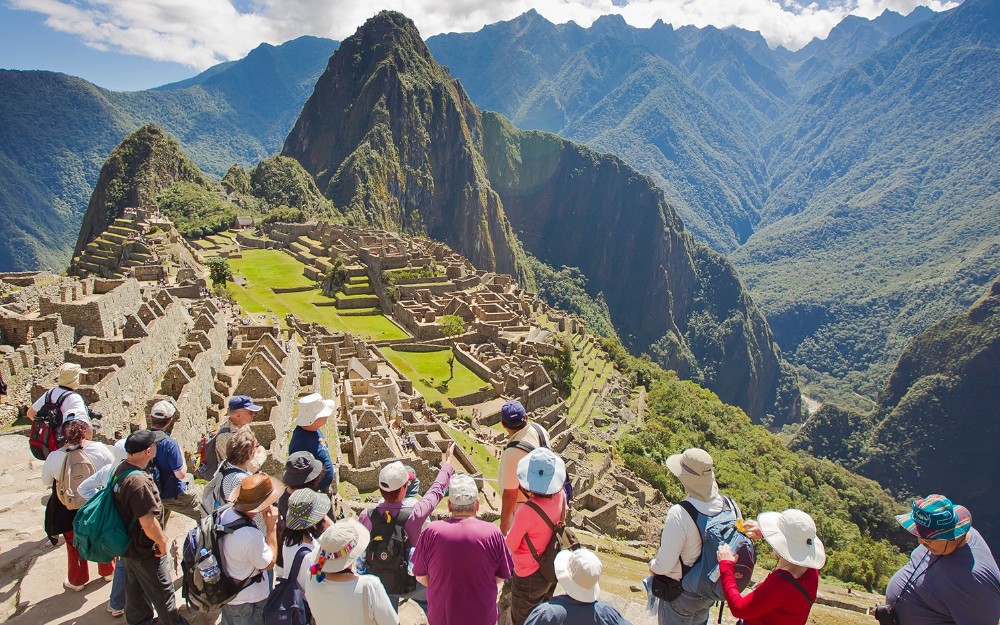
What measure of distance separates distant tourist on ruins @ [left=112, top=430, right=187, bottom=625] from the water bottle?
0.91 meters

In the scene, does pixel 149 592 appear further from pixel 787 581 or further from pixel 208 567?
pixel 787 581

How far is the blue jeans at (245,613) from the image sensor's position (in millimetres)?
5867

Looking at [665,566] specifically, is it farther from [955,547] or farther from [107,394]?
[107,394]

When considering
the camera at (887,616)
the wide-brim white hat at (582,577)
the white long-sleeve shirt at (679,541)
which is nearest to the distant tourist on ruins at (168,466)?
the wide-brim white hat at (582,577)

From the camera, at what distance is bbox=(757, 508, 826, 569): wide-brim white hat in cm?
519

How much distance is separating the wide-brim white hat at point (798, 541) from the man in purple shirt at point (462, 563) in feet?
7.83

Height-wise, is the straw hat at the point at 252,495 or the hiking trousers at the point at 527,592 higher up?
the straw hat at the point at 252,495

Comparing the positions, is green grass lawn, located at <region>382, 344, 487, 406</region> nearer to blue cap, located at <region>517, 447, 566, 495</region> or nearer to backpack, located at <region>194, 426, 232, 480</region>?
backpack, located at <region>194, 426, 232, 480</region>

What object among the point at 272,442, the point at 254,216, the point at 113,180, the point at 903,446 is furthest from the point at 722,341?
the point at 272,442

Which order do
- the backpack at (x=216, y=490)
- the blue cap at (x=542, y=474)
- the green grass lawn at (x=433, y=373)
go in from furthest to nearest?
the green grass lawn at (x=433, y=373)
the backpack at (x=216, y=490)
the blue cap at (x=542, y=474)

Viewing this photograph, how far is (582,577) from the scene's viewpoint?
487 cm

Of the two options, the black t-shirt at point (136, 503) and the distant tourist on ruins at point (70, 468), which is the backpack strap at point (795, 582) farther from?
the distant tourist on ruins at point (70, 468)

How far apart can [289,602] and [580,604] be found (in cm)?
265

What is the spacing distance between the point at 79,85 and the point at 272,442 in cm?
18879
